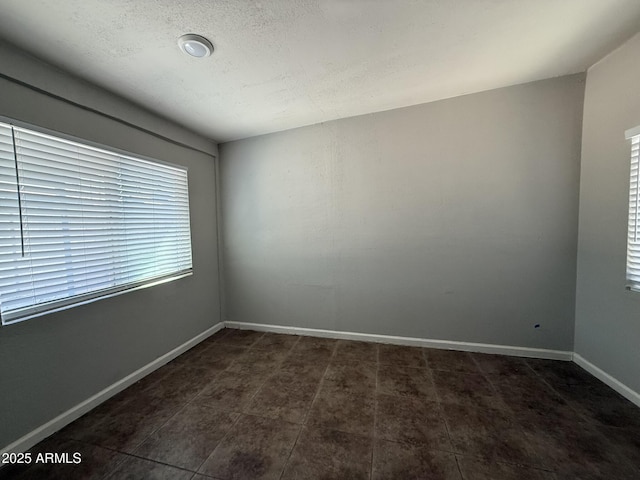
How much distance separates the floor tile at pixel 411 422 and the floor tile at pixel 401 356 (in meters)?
0.48

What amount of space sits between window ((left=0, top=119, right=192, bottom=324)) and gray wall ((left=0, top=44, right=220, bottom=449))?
0.11m

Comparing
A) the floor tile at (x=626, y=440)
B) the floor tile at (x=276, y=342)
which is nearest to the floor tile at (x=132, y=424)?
the floor tile at (x=276, y=342)

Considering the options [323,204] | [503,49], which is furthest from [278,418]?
[503,49]

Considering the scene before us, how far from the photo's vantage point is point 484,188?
226cm

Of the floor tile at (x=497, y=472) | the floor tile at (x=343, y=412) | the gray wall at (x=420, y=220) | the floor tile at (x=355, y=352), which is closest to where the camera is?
the floor tile at (x=497, y=472)

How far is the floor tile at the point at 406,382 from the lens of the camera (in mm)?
1822

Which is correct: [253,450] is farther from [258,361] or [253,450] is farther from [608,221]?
[608,221]

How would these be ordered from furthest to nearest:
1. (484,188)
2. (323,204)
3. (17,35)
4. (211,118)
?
(323,204) < (211,118) < (484,188) < (17,35)

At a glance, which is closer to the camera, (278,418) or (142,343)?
(278,418)

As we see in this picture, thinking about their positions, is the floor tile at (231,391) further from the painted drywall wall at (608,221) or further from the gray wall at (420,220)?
the painted drywall wall at (608,221)

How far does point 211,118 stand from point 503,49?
2604 mm

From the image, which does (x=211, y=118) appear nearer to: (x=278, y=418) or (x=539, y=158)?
(x=278, y=418)

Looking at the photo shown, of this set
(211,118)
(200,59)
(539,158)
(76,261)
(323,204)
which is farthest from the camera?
(323,204)

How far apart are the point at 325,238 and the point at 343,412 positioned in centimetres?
171
